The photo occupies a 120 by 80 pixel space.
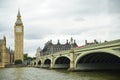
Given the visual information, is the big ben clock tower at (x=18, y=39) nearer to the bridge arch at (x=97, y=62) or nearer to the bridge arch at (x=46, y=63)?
the bridge arch at (x=46, y=63)

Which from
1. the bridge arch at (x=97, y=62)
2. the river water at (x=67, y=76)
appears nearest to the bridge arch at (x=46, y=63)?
the bridge arch at (x=97, y=62)

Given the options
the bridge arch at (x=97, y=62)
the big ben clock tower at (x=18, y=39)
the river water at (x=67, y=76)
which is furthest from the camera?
the big ben clock tower at (x=18, y=39)

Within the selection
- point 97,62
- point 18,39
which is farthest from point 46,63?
point 18,39

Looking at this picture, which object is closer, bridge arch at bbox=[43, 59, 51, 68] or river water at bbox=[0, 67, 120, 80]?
river water at bbox=[0, 67, 120, 80]

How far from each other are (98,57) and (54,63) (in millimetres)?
24980

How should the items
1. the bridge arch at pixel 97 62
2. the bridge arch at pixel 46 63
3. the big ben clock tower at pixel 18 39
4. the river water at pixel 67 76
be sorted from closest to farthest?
the river water at pixel 67 76, the bridge arch at pixel 97 62, the bridge arch at pixel 46 63, the big ben clock tower at pixel 18 39

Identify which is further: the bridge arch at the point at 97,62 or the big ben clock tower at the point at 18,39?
the big ben clock tower at the point at 18,39

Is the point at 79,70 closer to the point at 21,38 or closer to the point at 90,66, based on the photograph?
the point at 90,66

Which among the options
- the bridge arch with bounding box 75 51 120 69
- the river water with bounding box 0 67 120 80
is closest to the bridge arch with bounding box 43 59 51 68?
the bridge arch with bounding box 75 51 120 69

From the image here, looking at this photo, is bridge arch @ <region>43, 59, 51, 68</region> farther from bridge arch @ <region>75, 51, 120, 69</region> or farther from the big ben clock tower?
the big ben clock tower

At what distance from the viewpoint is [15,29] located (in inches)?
6393

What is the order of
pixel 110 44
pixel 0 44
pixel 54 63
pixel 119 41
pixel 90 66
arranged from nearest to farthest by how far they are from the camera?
pixel 119 41 < pixel 110 44 < pixel 90 66 < pixel 54 63 < pixel 0 44

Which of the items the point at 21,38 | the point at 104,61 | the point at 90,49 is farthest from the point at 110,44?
the point at 21,38

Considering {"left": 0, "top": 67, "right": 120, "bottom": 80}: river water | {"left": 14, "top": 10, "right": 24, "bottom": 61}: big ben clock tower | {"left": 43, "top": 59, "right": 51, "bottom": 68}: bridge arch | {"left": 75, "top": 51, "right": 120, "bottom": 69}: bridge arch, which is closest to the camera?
{"left": 0, "top": 67, "right": 120, "bottom": 80}: river water
